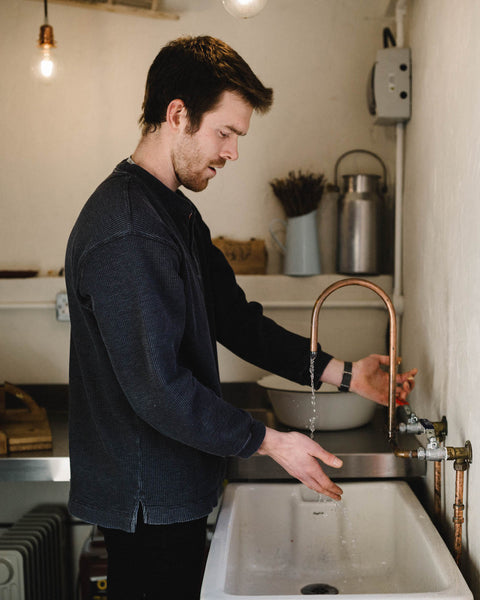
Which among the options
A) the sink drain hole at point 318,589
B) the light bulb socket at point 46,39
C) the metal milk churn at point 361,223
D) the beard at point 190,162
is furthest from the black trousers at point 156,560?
the light bulb socket at point 46,39

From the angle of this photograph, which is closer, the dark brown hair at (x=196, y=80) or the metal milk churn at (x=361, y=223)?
the dark brown hair at (x=196, y=80)

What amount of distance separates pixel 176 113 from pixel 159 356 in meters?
0.49

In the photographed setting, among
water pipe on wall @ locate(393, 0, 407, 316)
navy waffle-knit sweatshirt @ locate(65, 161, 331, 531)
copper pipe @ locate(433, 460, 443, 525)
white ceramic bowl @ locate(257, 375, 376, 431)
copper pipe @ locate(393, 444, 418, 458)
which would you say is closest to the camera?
navy waffle-knit sweatshirt @ locate(65, 161, 331, 531)

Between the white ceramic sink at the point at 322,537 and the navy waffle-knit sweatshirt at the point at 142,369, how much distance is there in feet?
0.94

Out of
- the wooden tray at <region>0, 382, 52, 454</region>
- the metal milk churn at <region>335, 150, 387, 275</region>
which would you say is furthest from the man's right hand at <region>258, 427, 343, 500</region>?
the metal milk churn at <region>335, 150, 387, 275</region>

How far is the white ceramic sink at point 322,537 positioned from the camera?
146 centimetres

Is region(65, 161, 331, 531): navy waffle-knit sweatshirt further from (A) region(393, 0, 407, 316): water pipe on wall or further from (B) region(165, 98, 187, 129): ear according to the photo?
(A) region(393, 0, 407, 316): water pipe on wall

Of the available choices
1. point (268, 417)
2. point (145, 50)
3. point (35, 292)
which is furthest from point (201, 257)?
point (145, 50)

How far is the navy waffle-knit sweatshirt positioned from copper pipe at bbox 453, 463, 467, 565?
0.41 meters

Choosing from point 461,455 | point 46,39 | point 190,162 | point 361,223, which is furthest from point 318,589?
point 46,39

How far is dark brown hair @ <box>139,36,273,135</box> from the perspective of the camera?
1239 mm

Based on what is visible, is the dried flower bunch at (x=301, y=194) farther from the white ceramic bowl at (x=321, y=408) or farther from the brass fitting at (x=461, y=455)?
the brass fitting at (x=461, y=455)

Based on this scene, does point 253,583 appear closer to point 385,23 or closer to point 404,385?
point 404,385

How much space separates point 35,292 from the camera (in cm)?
219
